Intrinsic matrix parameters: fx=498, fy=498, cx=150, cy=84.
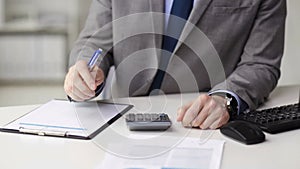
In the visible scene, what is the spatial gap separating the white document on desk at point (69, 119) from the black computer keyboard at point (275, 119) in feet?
1.00

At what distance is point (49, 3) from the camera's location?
3.53 metres

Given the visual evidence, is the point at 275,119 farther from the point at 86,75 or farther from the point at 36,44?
the point at 36,44

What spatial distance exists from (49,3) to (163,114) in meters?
2.57

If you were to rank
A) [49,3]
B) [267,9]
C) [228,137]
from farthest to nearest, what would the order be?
1. [49,3]
2. [267,9]
3. [228,137]

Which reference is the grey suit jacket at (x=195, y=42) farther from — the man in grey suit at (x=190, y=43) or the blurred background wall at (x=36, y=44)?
the blurred background wall at (x=36, y=44)

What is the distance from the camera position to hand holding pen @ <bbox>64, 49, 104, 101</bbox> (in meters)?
1.16

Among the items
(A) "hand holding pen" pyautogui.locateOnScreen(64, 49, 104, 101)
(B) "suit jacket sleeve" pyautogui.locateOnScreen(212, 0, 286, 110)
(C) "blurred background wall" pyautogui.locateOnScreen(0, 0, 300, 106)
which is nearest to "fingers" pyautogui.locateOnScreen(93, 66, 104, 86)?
(A) "hand holding pen" pyautogui.locateOnScreen(64, 49, 104, 101)

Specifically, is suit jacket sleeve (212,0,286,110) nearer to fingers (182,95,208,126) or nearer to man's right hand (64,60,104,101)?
fingers (182,95,208,126)

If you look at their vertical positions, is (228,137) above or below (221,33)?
below

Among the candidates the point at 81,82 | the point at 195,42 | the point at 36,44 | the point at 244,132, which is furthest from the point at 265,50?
the point at 36,44

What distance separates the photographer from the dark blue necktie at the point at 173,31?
4.65ft

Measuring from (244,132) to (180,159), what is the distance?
0.19 m

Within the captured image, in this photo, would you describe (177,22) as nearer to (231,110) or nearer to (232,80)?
(232,80)

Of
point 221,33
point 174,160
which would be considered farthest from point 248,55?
point 174,160
